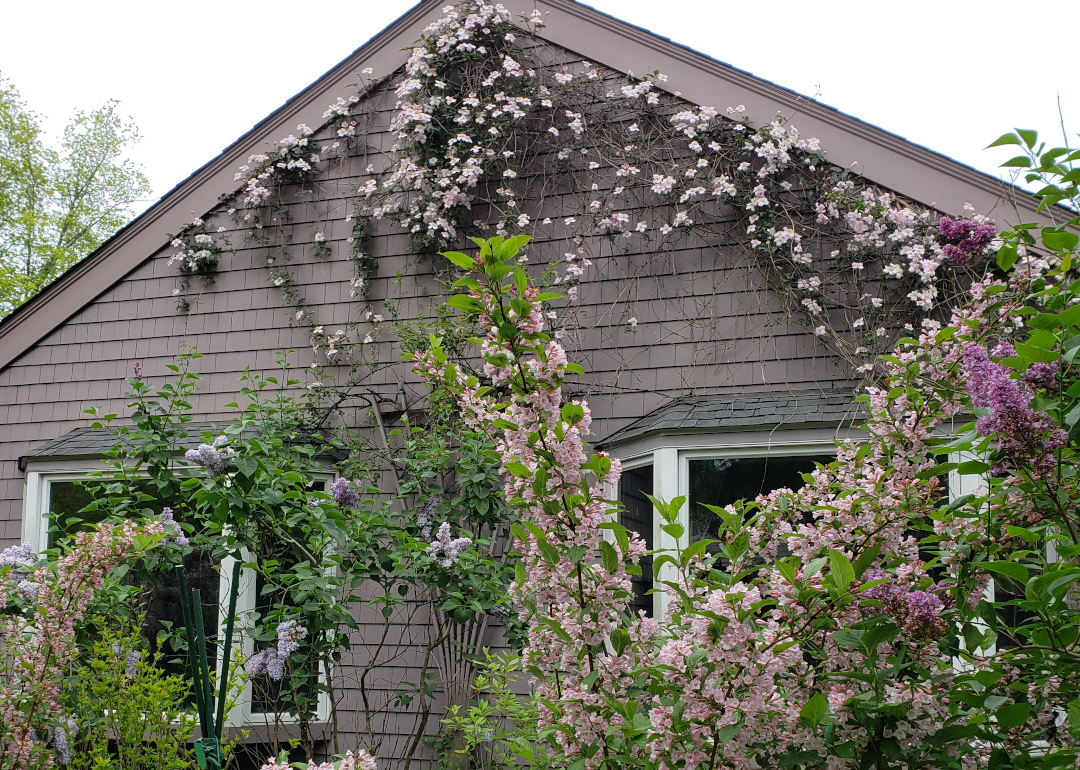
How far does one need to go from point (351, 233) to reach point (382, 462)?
1.73 metres

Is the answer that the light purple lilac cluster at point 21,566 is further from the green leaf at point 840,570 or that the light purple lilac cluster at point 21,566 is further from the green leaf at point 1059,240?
the green leaf at point 1059,240

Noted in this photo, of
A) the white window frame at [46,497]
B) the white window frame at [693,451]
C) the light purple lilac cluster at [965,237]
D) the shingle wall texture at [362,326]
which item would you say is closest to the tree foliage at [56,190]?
the shingle wall texture at [362,326]

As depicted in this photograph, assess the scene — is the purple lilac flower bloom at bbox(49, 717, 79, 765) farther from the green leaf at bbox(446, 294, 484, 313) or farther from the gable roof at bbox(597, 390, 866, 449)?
the gable roof at bbox(597, 390, 866, 449)

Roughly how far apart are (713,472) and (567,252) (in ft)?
5.96

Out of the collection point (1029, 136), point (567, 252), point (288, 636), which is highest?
point (567, 252)

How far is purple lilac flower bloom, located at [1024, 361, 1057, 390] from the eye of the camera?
150cm

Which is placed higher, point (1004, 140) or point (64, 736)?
point (1004, 140)

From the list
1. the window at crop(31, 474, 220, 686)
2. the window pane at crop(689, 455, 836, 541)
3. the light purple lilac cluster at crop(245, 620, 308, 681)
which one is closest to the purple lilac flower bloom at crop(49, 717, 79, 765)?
the light purple lilac cluster at crop(245, 620, 308, 681)

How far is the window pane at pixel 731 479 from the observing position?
459cm

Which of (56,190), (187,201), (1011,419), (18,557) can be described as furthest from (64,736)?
(56,190)

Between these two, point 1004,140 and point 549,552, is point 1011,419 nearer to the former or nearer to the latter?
point 1004,140

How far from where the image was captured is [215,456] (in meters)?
4.02

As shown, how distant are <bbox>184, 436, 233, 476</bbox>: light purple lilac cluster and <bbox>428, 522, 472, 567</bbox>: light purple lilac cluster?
107cm

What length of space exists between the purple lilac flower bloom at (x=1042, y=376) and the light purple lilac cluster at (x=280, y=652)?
3346 millimetres
